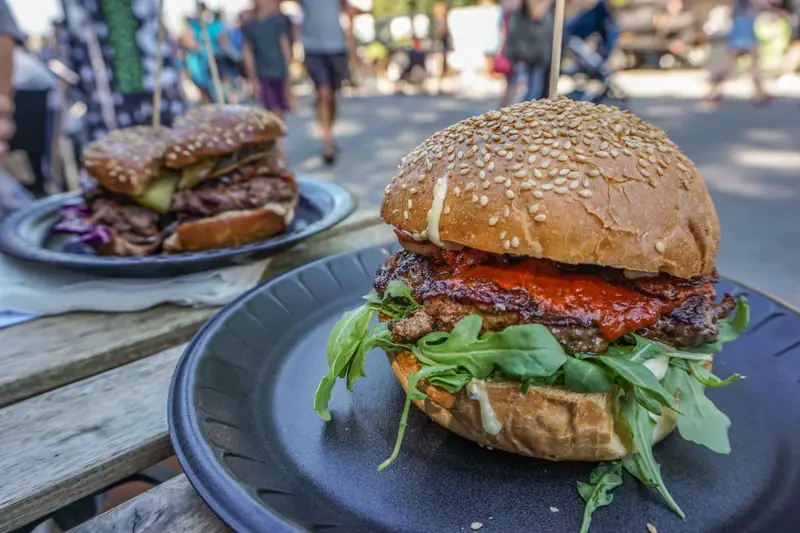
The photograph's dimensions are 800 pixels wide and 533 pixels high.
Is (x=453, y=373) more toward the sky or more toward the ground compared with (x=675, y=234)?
more toward the ground

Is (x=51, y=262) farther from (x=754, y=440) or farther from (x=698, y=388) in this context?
(x=754, y=440)

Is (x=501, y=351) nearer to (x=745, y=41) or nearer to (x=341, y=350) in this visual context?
(x=341, y=350)

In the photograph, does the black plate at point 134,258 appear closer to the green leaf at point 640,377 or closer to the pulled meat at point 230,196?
the pulled meat at point 230,196

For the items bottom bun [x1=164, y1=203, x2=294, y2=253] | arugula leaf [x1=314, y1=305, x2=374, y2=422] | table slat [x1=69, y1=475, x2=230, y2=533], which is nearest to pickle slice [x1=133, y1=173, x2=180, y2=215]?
bottom bun [x1=164, y1=203, x2=294, y2=253]

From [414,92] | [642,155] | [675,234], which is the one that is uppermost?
[642,155]

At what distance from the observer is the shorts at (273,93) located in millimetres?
7633

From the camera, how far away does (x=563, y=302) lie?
4.48 feet

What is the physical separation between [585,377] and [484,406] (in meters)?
0.25

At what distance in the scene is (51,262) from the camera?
1953mm

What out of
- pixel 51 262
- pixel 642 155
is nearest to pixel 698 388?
pixel 642 155

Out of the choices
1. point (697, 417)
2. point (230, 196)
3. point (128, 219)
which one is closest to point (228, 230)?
point (230, 196)

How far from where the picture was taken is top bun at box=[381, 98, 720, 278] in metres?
1.34

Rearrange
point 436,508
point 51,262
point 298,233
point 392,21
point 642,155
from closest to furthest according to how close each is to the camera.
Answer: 1. point 436,508
2. point 642,155
3. point 51,262
4. point 298,233
5. point 392,21

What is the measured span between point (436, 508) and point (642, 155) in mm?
1034
